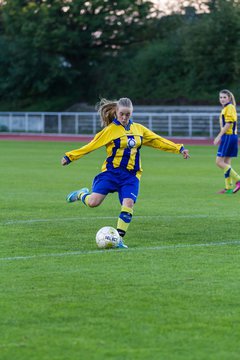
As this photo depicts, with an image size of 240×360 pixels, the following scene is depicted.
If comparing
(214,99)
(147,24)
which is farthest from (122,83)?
(214,99)

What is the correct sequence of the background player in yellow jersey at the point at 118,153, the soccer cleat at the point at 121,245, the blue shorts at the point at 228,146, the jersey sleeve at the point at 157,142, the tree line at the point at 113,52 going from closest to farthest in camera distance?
the soccer cleat at the point at 121,245 < the background player in yellow jersey at the point at 118,153 < the jersey sleeve at the point at 157,142 < the blue shorts at the point at 228,146 < the tree line at the point at 113,52

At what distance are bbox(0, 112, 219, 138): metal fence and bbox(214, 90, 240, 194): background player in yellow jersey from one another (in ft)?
94.9

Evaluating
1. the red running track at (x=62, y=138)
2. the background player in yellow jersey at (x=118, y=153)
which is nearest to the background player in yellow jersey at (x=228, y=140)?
the background player in yellow jersey at (x=118, y=153)

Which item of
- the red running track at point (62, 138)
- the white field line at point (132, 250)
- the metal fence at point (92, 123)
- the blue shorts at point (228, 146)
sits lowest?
the red running track at point (62, 138)

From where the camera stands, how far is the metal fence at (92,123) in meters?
→ 48.8

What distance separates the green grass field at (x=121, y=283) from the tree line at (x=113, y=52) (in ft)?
139

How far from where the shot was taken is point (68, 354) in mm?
6109

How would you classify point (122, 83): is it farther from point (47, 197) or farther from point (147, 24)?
point (47, 197)

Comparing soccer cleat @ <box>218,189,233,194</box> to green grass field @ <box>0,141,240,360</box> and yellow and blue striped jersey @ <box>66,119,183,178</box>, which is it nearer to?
green grass field @ <box>0,141,240,360</box>

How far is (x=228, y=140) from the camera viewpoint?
18891mm

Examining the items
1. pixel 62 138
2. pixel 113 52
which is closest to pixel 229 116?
pixel 62 138

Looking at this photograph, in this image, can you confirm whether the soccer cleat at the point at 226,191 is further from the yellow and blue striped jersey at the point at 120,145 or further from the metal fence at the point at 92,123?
the metal fence at the point at 92,123

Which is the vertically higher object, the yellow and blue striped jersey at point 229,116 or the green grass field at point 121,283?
the yellow and blue striped jersey at point 229,116

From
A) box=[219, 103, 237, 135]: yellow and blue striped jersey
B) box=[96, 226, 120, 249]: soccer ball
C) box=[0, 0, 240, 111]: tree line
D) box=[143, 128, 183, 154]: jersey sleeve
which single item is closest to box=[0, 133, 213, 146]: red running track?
box=[0, 0, 240, 111]: tree line
